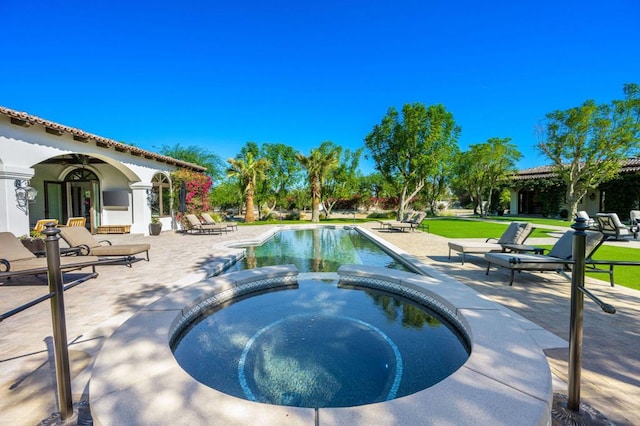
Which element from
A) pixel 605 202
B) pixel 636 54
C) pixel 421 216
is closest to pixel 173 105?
pixel 421 216

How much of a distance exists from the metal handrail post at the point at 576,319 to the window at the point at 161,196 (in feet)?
59.7

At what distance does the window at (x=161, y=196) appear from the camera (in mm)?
16844

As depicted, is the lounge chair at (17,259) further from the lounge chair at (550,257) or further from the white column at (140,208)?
the white column at (140,208)

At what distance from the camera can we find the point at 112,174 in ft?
52.4

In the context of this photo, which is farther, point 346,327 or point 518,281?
point 518,281

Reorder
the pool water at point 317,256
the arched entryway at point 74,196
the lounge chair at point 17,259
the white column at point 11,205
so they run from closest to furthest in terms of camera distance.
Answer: the lounge chair at point 17,259
the pool water at point 317,256
the white column at point 11,205
the arched entryway at point 74,196

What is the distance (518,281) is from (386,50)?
17.4m

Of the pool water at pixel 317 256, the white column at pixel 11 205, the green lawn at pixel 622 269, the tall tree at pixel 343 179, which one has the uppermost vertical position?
the tall tree at pixel 343 179

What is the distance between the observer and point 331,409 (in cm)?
186

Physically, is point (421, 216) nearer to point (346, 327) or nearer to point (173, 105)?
point (346, 327)

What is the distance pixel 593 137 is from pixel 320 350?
92.0 ft

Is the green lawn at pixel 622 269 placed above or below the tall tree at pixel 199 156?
below

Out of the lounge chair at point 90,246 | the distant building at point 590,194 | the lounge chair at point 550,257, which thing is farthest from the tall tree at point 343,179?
Answer: the lounge chair at point 550,257

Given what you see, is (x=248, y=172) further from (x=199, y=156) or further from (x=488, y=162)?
(x=488, y=162)
